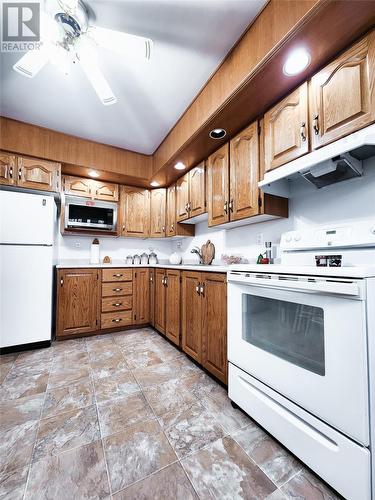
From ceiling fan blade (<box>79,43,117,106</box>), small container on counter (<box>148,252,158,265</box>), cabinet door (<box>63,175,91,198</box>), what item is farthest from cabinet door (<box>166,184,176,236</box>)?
ceiling fan blade (<box>79,43,117,106</box>)

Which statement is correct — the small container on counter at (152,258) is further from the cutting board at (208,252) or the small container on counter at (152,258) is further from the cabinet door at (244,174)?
the cabinet door at (244,174)

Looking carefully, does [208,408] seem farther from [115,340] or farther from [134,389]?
[115,340]

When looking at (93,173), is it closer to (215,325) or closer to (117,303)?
(117,303)

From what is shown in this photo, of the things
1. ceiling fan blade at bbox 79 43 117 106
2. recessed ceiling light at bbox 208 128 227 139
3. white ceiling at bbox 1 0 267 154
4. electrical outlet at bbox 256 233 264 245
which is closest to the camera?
white ceiling at bbox 1 0 267 154

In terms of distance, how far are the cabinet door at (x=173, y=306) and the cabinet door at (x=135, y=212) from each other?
1136mm

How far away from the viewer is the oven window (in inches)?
38.7

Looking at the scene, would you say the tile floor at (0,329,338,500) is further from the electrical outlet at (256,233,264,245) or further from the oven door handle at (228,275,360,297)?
the electrical outlet at (256,233,264,245)

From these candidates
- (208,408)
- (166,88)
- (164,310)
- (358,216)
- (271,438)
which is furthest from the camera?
(164,310)

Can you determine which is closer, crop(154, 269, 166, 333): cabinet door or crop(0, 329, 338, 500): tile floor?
crop(0, 329, 338, 500): tile floor

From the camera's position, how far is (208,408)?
143 cm

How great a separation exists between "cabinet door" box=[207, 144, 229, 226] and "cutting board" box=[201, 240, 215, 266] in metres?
0.47

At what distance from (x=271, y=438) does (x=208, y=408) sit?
16.0 inches

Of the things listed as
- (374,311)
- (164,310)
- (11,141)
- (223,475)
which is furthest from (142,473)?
(11,141)

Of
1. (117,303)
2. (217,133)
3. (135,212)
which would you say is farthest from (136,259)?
(217,133)
